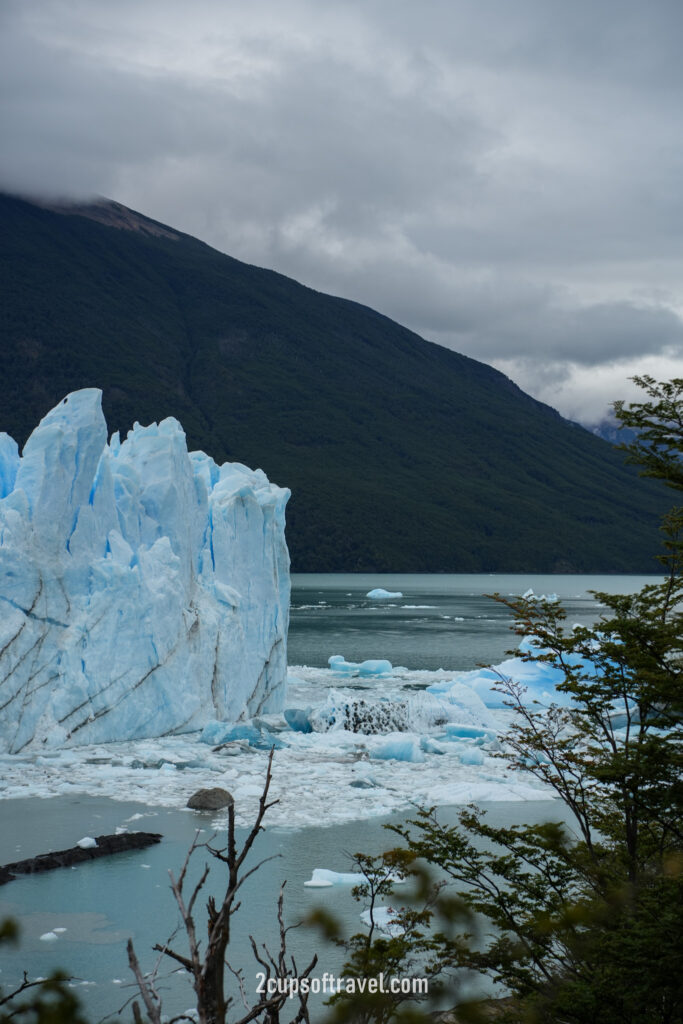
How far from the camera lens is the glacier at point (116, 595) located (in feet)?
50.8

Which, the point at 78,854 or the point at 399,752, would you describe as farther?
the point at 399,752

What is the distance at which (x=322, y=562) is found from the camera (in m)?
94.9

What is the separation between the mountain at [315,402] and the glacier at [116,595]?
2937 inches

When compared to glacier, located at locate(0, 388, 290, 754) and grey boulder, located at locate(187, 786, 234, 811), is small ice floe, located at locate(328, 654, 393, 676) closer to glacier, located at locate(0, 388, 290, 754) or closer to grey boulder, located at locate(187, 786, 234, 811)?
glacier, located at locate(0, 388, 290, 754)

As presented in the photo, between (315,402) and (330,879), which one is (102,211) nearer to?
(315,402)

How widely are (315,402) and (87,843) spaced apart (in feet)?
422

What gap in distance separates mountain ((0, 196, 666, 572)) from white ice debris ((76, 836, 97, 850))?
275 ft

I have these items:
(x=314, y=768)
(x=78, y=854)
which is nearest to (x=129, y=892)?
(x=78, y=854)

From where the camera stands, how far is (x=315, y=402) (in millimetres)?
137625

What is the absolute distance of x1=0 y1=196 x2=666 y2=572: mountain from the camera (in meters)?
107

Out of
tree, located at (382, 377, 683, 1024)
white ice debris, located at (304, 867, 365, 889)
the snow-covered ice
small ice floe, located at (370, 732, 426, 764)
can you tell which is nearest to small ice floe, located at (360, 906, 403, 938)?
white ice debris, located at (304, 867, 365, 889)

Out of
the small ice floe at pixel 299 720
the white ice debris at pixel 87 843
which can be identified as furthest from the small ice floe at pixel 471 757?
the white ice debris at pixel 87 843

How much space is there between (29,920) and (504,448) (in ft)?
467

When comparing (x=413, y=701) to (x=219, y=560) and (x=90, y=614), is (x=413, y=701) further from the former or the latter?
(x=90, y=614)
